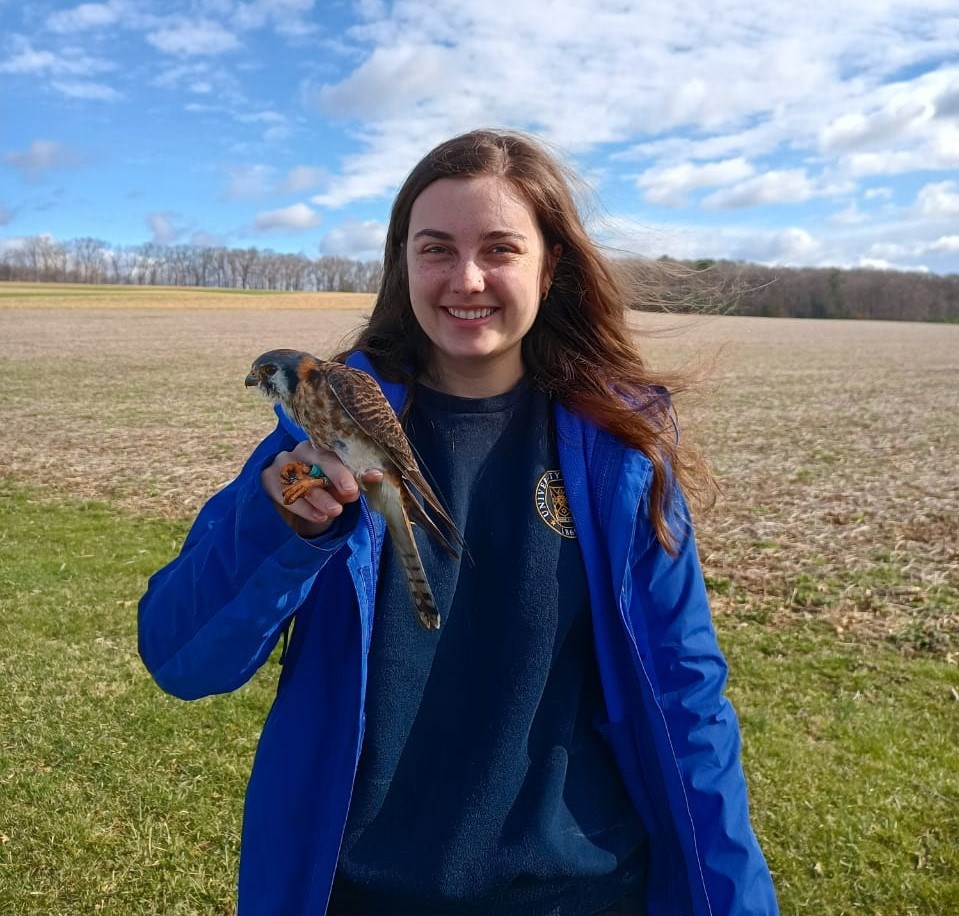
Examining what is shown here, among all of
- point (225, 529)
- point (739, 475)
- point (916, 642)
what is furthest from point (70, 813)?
point (739, 475)

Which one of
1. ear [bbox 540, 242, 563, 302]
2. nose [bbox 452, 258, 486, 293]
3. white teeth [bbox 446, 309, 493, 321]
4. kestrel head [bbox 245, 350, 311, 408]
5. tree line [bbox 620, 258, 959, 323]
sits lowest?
kestrel head [bbox 245, 350, 311, 408]

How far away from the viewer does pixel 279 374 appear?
2215mm

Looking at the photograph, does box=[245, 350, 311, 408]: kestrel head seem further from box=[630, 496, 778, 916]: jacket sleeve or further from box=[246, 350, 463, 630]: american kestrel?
box=[630, 496, 778, 916]: jacket sleeve

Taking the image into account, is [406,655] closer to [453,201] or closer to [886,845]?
[453,201]

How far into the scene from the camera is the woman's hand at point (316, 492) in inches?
68.6

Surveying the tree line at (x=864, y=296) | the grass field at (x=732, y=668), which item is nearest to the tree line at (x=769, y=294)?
the tree line at (x=864, y=296)

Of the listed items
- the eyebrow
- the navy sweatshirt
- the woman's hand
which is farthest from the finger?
the eyebrow

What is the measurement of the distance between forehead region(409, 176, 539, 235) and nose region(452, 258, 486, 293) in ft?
0.34

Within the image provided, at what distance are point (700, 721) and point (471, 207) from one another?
143cm

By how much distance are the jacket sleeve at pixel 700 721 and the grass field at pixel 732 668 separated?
86cm

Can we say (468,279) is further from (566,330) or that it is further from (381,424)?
(566,330)

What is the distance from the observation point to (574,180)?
2.57 m

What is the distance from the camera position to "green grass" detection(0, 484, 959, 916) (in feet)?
12.4

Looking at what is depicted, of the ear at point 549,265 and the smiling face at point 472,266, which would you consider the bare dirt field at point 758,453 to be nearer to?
the ear at point 549,265
